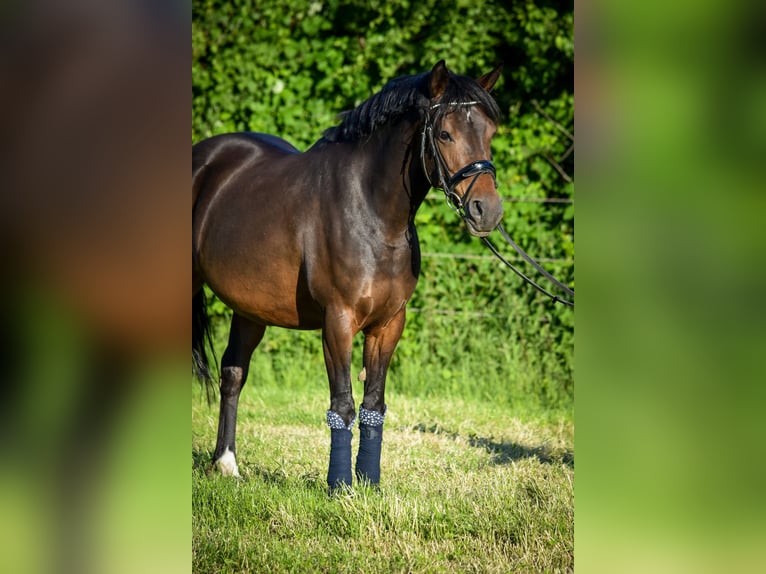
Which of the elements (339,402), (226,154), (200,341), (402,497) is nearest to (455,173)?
(339,402)

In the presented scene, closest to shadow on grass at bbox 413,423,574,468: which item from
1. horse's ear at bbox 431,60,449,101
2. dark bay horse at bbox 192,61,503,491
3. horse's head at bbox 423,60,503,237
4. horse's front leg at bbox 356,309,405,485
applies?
horse's front leg at bbox 356,309,405,485

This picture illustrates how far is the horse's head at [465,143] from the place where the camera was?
3.49 metres

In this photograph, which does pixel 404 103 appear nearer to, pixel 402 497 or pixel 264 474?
pixel 402 497

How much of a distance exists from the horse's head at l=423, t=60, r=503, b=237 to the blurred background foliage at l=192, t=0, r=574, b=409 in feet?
11.0

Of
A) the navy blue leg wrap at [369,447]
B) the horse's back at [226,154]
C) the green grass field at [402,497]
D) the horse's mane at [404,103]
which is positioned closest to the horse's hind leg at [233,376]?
the green grass field at [402,497]

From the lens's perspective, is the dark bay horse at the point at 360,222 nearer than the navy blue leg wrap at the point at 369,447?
Yes

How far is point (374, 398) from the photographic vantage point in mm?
4148

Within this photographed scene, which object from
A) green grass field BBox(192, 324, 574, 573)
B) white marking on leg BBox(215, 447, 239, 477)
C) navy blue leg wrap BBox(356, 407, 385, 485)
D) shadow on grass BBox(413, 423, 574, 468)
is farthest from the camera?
shadow on grass BBox(413, 423, 574, 468)

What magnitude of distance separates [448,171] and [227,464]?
89.3 inches

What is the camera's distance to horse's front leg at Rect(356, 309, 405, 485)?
4102 millimetres

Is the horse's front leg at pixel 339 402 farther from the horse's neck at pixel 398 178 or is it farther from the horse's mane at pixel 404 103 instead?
the horse's mane at pixel 404 103

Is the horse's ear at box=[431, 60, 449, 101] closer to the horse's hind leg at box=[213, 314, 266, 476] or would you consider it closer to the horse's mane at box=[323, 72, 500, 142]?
the horse's mane at box=[323, 72, 500, 142]
